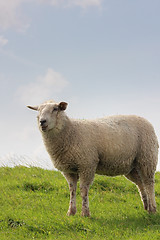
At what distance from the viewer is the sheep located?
741 cm

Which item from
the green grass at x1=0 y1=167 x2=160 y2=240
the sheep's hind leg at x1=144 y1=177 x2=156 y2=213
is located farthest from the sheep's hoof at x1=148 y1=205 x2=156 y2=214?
the green grass at x1=0 y1=167 x2=160 y2=240

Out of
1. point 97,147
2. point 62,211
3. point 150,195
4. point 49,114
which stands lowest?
point 62,211

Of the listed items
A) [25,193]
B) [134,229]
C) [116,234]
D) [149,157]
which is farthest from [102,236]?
[25,193]

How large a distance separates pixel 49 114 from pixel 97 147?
1308mm

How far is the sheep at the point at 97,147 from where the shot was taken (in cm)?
741

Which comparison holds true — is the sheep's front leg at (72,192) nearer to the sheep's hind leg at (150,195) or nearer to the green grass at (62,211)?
the green grass at (62,211)

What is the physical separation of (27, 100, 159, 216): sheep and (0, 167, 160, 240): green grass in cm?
53

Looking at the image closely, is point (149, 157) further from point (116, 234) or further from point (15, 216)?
point (15, 216)

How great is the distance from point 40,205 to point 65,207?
71 cm

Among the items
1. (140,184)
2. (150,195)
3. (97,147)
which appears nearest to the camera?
(97,147)

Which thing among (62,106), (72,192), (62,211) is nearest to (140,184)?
(72,192)

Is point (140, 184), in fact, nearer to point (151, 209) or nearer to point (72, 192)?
point (151, 209)

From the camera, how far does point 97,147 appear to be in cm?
764

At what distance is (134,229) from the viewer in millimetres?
6969
